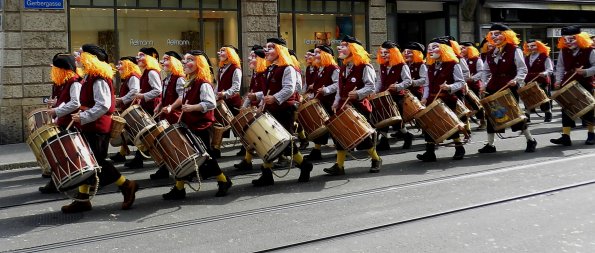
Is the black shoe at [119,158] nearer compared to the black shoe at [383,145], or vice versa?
the black shoe at [119,158]

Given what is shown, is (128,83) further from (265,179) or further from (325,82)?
(265,179)

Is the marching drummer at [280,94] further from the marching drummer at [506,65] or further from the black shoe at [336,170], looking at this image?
the marching drummer at [506,65]

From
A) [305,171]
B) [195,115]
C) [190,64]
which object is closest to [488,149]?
[305,171]

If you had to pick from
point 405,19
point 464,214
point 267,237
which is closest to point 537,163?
point 464,214

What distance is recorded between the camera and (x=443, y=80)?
11.1 m

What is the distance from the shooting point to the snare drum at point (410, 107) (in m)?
12.1

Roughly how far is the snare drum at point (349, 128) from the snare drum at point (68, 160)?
11.5ft

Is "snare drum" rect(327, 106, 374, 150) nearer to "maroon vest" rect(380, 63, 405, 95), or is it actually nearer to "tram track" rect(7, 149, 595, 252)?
"tram track" rect(7, 149, 595, 252)

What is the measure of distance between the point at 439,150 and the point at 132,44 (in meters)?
8.50

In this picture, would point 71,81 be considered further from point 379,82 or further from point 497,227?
point 379,82

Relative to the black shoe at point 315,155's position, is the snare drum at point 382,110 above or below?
above

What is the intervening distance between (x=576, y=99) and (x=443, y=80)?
2426mm

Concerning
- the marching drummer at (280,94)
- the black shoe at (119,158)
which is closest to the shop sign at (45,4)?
the black shoe at (119,158)

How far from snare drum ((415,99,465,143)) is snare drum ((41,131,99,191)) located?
5192 mm
